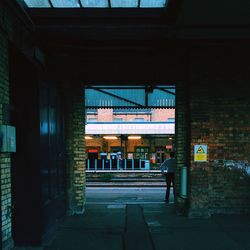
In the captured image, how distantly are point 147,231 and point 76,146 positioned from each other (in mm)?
3089

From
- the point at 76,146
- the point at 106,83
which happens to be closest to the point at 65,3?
the point at 106,83

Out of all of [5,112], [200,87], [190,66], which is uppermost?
[190,66]

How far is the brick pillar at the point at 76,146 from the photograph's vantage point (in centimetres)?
881

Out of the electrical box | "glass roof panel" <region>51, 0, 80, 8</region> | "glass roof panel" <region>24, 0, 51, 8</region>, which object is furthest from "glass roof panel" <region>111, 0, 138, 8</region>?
the electrical box

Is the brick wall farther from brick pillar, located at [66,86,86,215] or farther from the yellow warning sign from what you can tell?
brick pillar, located at [66,86,86,215]

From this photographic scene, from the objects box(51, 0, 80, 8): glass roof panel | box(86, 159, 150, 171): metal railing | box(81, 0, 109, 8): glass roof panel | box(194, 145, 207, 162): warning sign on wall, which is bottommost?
box(86, 159, 150, 171): metal railing

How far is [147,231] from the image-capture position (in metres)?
7.15

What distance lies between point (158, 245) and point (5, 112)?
11.5ft

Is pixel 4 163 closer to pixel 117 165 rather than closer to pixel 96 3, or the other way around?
pixel 96 3

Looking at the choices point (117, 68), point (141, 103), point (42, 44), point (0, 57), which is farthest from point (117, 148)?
point (0, 57)

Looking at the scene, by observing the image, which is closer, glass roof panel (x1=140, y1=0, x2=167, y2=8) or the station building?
glass roof panel (x1=140, y1=0, x2=167, y2=8)

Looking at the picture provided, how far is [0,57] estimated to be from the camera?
5117 millimetres

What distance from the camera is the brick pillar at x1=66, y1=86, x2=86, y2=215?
8812 mm

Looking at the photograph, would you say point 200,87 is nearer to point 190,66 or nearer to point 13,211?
point 190,66
